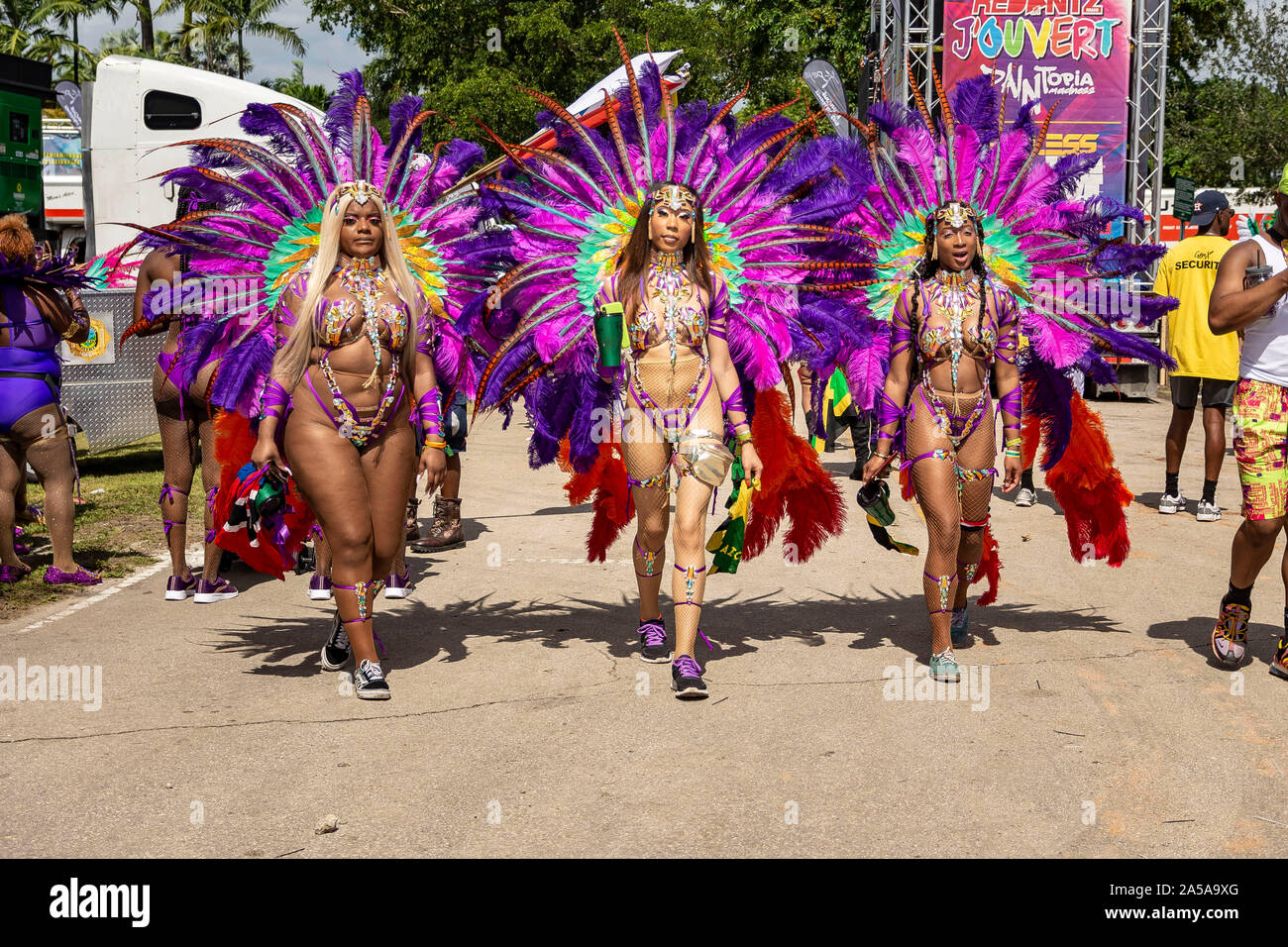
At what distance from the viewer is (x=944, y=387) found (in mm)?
5672

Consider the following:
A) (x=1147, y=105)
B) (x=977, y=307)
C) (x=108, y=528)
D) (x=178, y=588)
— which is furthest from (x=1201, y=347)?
(x=1147, y=105)

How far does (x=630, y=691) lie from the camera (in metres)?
5.45

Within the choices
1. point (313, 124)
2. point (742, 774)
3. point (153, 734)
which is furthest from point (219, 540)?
point (742, 774)

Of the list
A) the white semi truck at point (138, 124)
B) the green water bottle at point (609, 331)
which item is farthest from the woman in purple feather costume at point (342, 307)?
the white semi truck at point (138, 124)

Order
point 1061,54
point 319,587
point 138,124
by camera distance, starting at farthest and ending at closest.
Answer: point 1061,54
point 138,124
point 319,587

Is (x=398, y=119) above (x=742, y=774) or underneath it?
above

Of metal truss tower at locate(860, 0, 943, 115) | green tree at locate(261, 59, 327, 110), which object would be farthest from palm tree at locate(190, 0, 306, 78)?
metal truss tower at locate(860, 0, 943, 115)

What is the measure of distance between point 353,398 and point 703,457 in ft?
5.00

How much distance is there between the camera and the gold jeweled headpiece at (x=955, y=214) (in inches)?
221

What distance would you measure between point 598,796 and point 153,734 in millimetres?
1871

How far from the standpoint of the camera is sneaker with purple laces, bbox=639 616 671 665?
233 inches

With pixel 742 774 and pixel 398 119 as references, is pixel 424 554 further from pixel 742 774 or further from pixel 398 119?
pixel 742 774

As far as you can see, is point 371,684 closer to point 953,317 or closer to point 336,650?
point 336,650

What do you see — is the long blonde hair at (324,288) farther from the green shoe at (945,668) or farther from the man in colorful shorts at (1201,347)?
the man in colorful shorts at (1201,347)
